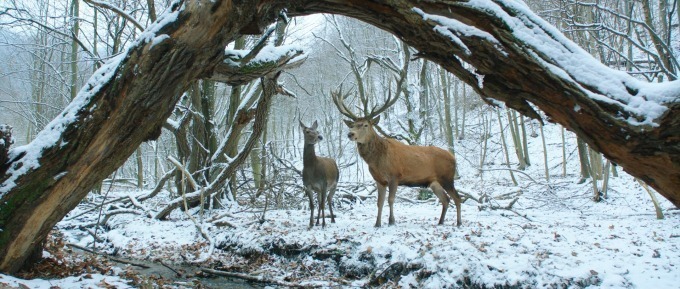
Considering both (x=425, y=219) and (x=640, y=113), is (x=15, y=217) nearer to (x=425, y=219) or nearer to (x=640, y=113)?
(x=640, y=113)

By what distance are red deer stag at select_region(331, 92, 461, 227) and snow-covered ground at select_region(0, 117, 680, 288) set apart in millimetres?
619

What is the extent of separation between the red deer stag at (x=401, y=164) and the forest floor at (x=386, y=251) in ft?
2.04

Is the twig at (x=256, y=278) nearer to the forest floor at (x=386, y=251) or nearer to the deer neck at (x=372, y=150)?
the forest floor at (x=386, y=251)

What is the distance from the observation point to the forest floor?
4629 mm

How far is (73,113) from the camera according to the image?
3260 millimetres

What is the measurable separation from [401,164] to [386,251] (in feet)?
7.28

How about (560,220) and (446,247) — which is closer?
(446,247)

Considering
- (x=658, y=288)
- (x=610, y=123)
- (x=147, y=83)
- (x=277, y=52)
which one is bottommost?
(x=658, y=288)

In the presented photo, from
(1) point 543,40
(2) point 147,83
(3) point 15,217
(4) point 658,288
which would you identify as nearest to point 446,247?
(4) point 658,288

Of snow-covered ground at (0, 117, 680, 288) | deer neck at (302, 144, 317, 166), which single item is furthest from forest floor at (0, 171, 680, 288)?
deer neck at (302, 144, 317, 166)

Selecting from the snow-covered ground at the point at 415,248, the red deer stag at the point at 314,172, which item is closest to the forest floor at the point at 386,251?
the snow-covered ground at the point at 415,248

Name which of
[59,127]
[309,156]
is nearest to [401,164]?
[309,156]

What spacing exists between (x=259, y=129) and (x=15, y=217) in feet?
15.6

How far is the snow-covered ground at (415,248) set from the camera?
15.4 feet
